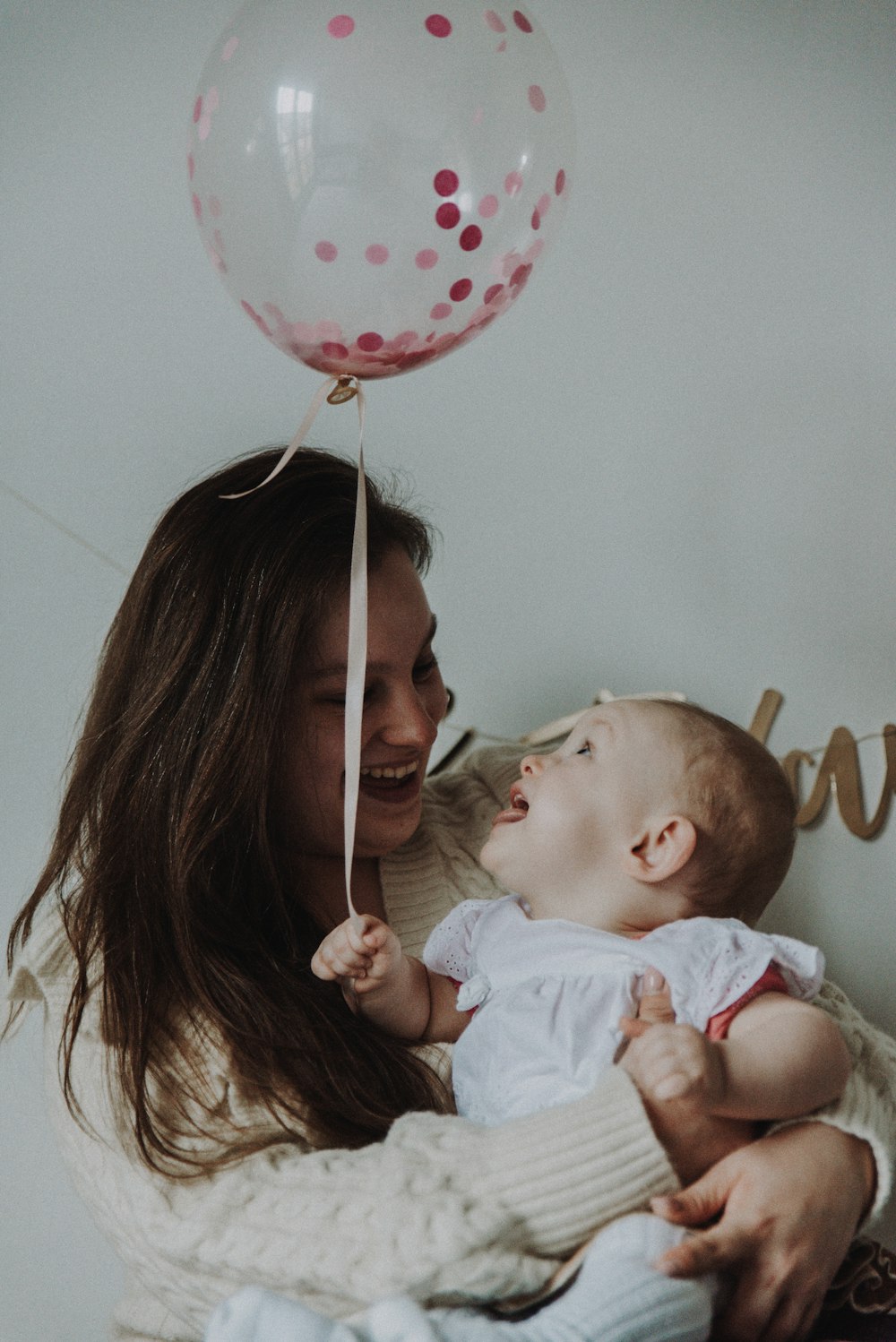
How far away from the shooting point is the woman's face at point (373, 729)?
1.59 meters

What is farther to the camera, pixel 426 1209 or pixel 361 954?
pixel 361 954

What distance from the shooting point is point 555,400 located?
7.02 ft

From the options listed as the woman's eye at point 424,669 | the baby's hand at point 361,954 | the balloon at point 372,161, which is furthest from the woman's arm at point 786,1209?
the balloon at point 372,161

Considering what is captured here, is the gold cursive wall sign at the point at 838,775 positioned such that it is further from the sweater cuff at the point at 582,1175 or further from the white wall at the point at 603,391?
the sweater cuff at the point at 582,1175

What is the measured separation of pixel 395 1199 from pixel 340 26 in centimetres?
107

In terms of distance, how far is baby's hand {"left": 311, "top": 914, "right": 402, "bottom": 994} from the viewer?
1.37 m

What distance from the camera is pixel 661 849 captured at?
53.6 inches

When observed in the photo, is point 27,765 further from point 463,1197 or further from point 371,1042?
point 463,1197

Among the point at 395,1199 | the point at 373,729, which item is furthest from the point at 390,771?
the point at 395,1199

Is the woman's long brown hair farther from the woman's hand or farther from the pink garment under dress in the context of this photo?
the woman's hand

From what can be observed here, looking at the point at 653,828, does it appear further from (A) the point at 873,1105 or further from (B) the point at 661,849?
(A) the point at 873,1105

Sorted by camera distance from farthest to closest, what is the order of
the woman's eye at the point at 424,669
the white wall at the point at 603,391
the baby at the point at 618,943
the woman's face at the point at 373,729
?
the white wall at the point at 603,391 → the woman's eye at the point at 424,669 → the woman's face at the point at 373,729 → the baby at the point at 618,943

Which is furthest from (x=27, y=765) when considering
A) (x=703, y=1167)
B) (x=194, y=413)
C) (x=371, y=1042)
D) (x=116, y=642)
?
(x=703, y=1167)

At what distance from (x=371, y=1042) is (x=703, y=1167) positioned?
0.39 meters
